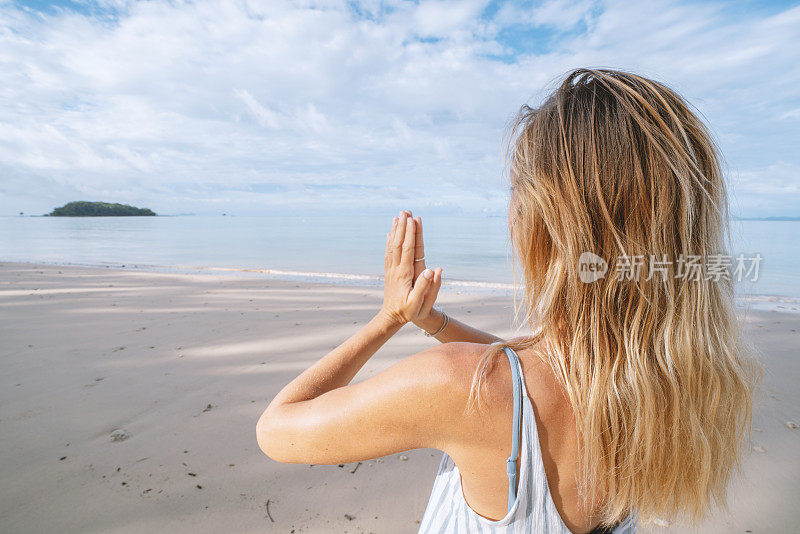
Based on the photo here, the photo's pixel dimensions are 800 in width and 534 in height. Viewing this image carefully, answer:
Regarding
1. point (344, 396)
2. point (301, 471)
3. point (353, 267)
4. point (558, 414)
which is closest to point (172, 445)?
point (301, 471)

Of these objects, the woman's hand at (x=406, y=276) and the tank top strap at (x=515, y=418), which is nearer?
the tank top strap at (x=515, y=418)

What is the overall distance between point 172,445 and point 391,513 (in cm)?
161

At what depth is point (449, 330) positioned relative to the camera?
1.55m

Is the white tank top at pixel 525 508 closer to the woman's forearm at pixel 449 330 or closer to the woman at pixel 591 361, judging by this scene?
the woman at pixel 591 361

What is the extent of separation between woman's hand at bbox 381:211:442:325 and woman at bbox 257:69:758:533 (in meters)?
0.29

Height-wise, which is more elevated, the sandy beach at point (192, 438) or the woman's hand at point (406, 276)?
the woman's hand at point (406, 276)

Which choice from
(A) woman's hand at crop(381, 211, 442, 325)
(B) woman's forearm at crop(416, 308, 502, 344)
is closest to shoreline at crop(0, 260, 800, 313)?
(B) woman's forearm at crop(416, 308, 502, 344)

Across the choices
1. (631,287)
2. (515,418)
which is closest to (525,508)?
(515,418)

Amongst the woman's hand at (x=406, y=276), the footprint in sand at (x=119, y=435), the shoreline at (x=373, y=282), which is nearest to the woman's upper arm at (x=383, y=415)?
the woman's hand at (x=406, y=276)

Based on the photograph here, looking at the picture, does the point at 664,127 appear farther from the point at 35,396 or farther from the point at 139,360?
the point at 139,360

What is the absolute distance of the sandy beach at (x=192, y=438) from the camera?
7.50 ft

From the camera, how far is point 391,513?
2.36m

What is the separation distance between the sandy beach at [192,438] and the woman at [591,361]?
63.4 inches

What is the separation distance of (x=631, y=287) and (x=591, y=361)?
0.63 feet
